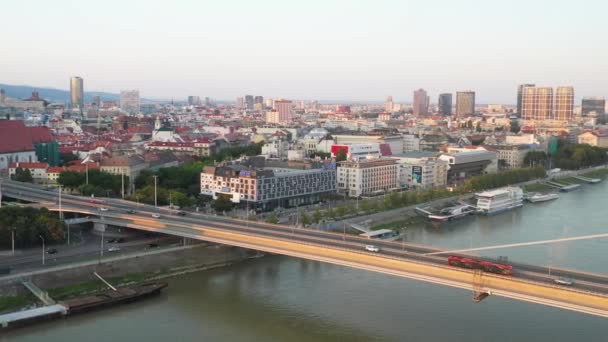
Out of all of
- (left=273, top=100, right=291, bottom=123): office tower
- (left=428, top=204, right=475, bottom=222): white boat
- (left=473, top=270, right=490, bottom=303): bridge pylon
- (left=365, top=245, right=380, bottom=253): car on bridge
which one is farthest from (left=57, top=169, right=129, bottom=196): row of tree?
(left=273, top=100, right=291, bottom=123): office tower

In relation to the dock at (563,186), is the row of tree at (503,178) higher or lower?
higher

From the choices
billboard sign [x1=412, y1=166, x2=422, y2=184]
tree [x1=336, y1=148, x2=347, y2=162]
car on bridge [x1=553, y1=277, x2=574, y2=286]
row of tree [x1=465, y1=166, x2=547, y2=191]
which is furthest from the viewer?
tree [x1=336, y1=148, x2=347, y2=162]

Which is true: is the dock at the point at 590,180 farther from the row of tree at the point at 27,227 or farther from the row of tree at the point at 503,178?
the row of tree at the point at 27,227

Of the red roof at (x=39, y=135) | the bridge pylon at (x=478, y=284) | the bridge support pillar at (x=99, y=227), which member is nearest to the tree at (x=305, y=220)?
the bridge support pillar at (x=99, y=227)

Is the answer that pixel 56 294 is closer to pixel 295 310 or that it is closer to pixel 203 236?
pixel 203 236

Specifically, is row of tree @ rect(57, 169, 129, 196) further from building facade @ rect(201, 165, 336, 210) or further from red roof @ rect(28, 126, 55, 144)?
red roof @ rect(28, 126, 55, 144)

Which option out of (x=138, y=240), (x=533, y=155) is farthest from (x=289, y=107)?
(x=138, y=240)
